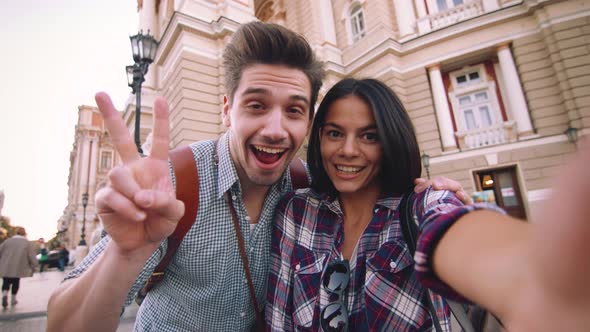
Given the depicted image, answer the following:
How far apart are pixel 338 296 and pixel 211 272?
2.08 feet

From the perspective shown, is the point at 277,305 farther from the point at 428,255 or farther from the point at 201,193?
the point at 428,255

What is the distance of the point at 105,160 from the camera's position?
134ft

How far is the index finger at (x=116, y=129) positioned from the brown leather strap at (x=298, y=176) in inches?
46.4

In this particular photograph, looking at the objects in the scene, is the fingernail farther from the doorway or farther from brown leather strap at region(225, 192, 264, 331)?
the doorway

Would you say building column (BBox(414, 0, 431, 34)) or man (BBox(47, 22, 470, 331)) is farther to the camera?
building column (BBox(414, 0, 431, 34))

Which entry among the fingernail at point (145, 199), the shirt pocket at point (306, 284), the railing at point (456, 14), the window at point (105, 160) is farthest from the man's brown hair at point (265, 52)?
the window at point (105, 160)

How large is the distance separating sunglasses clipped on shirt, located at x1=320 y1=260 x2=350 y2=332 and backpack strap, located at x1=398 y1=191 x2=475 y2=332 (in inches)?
12.1

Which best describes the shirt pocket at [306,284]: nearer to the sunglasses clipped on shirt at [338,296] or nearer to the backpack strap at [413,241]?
the sunglasses clipped on shirt at [338,296]

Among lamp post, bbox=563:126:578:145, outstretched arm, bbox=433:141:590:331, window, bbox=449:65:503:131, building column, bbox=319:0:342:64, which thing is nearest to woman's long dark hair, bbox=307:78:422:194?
outstretched arm, bbox=433:141:590:331

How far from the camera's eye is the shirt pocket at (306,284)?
1.35m

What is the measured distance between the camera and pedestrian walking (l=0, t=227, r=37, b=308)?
612 centimetres

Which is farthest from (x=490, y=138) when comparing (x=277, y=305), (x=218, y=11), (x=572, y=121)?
(x=277, y=305)

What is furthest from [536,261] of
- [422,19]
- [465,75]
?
[422,19]

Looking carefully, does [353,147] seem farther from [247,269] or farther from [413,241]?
[247,269]
